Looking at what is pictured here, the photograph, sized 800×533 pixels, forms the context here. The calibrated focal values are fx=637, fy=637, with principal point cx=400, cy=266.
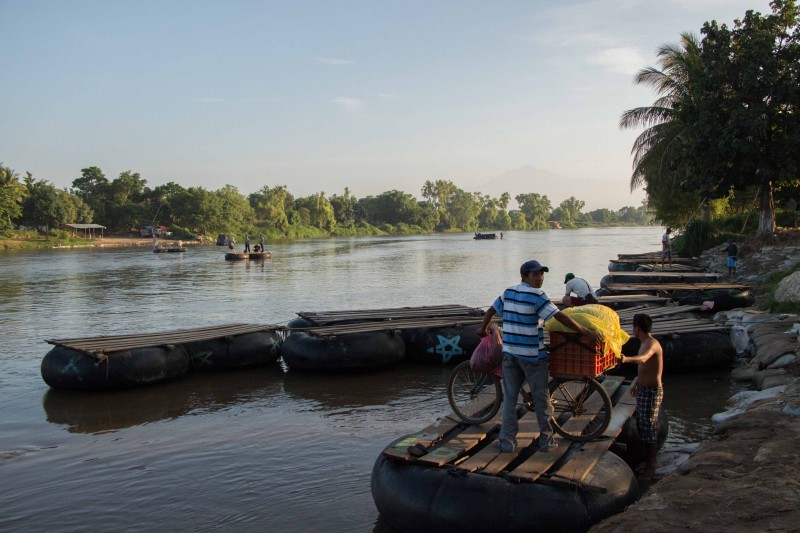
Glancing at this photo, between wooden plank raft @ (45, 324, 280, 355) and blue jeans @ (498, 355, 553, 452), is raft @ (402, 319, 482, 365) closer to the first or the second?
wooden plank raft @ (45, 324, 280, 355)

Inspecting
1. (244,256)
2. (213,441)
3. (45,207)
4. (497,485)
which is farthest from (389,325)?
(45,207)

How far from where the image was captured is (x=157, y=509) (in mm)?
7191

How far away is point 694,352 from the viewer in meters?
12.3

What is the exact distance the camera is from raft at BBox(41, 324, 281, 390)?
11727 millimetres

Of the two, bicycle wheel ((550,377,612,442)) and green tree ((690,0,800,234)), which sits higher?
green tree ((690,0,800,234))

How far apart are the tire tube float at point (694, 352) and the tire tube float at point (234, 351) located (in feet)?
24.2

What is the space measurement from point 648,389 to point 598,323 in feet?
4.27

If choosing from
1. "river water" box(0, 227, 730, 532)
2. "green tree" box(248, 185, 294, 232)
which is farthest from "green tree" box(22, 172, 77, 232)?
"river water" box(0, 227, 730, 532)

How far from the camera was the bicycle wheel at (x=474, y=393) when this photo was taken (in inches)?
279

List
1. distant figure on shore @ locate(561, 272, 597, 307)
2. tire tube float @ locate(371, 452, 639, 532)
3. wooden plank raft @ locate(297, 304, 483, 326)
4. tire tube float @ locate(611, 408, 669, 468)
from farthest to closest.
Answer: wooden plank raft @ locate(297, 304, 483, 326) < distant figure on shore @ locate(561, 272, 597, 307) < tire tube float @ locate(611, 408, 669, 468) < tire tube float @ locate(371, 452, 639, 532)

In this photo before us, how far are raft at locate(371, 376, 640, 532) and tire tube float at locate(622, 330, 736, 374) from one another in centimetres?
644

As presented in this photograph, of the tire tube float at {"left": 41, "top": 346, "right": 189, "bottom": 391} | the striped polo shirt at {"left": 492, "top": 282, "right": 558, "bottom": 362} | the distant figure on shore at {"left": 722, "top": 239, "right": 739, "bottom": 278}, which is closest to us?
the striped polo shirt at {"left": 492, "top": 282, "right": 558, "bottom": 362}

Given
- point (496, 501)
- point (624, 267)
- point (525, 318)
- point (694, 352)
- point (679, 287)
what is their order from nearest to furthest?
point (496, 501), point (525, 318), point (694, 352), point (679, 287), point (624, 267)

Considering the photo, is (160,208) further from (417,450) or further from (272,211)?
(417,450)
